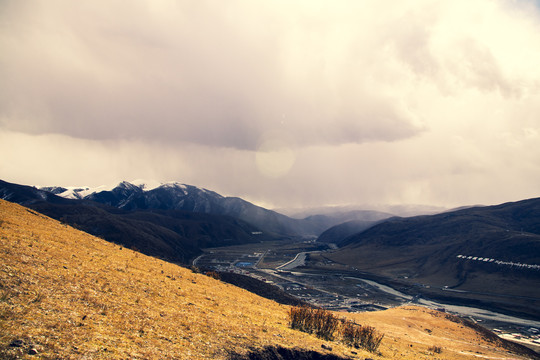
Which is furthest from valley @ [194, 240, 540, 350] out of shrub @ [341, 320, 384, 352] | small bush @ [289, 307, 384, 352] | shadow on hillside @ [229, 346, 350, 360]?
shadow on hillside @ [229, 346, 350, 360]

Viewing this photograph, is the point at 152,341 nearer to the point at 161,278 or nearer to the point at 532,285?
the point at 161,278

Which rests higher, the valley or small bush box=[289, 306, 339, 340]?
small bush box=[289, 306, 339, 340]

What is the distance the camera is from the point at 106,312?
1881 cm

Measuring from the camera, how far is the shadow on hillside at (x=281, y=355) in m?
19.2

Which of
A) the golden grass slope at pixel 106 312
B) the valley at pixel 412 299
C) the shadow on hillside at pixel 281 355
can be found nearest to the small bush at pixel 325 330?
the golden grass slope at pixel 106 312

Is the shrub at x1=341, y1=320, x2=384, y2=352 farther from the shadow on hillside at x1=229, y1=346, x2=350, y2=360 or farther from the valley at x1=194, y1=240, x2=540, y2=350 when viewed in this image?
the valley at x1=194, y1=240, x2=540, y2=350

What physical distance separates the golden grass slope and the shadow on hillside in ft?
1.89

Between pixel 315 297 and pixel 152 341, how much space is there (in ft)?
454

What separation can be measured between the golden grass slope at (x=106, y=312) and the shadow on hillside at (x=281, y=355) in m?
0.58

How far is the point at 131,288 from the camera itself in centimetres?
2556

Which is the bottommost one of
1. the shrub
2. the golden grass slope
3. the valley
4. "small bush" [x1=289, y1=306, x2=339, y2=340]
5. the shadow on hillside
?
the valley

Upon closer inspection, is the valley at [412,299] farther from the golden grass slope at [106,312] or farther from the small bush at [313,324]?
the golden grass slope at [106,312]

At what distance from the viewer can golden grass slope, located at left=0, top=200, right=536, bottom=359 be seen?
1455 cm

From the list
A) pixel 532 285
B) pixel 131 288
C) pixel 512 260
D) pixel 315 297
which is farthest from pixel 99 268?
pixel 512 260
